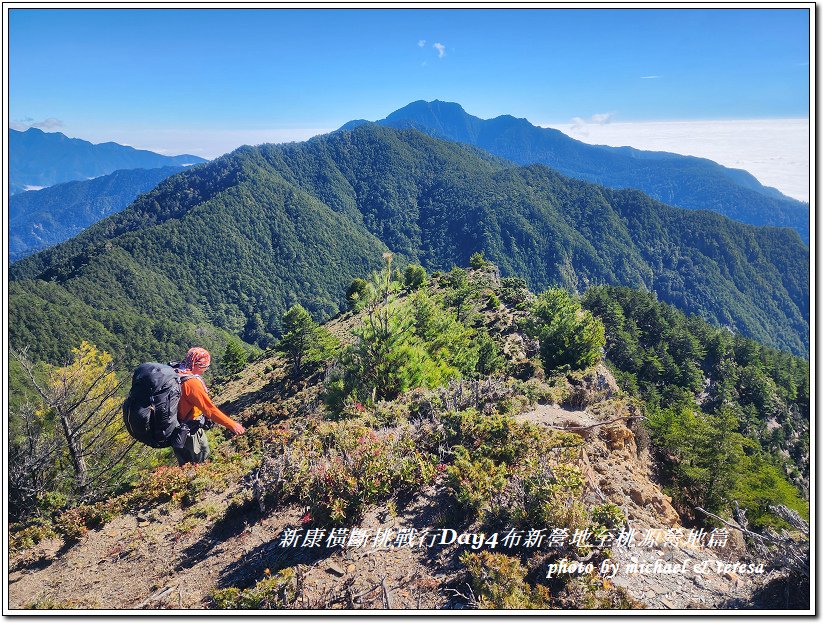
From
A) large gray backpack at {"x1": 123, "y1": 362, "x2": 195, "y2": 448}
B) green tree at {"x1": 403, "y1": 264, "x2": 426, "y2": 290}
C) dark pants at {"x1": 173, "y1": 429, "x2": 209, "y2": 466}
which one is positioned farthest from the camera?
green tree at {"x1": 403, "y1": 264, "x2": 426, "y2": 290}

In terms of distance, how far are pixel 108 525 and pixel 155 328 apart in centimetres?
12111

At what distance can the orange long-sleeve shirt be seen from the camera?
224 inches

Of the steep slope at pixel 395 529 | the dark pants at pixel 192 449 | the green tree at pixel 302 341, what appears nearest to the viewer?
the steep slope at pixel 395 529

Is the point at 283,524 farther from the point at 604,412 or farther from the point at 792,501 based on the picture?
the point at 792,501

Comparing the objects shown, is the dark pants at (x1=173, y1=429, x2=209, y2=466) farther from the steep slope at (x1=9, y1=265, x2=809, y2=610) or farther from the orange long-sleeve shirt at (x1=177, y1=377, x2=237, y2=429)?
the steep slope at (x1=9, y1=265, x2=809, y2=610)

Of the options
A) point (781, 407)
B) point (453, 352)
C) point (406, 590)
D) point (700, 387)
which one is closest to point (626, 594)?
point (406, 590)

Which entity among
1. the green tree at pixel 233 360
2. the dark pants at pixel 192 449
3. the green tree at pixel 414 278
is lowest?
the green tree at pixel 233 360

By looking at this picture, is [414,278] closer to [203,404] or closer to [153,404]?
[203,404]

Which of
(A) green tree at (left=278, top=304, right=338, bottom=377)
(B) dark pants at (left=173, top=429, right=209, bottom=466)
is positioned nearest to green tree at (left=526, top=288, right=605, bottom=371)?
(A) green tree at (left=278, top=304, right=338, bottom=377)

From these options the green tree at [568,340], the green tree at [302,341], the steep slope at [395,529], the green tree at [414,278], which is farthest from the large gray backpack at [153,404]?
the green tree at [414,278]

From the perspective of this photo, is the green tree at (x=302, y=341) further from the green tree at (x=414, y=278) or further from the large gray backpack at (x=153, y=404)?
the large gray backpack at (x=153, y=404)

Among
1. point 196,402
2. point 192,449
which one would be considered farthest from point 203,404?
point 192,449

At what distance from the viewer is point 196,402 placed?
5738 mm

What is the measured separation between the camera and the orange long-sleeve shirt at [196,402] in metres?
5.68
